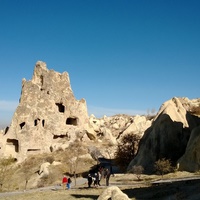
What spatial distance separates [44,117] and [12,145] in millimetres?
7227

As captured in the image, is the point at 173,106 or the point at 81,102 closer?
the point at 173,106

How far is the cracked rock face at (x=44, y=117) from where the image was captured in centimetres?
5438

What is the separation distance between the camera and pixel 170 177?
3095 cm

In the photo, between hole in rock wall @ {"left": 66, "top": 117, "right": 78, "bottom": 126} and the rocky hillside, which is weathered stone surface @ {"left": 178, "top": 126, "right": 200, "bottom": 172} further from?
hole in rock wall @ {"left": 66, "top": 117, "right": 78, "bottom": 126}

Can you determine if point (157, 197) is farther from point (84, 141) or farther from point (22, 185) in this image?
point (84, 141)

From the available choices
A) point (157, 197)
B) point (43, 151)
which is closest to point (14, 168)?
point (43, 151)

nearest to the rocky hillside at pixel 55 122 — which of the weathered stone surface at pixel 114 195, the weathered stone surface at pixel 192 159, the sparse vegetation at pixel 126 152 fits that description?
the sparse vegetation at pixel 126 152

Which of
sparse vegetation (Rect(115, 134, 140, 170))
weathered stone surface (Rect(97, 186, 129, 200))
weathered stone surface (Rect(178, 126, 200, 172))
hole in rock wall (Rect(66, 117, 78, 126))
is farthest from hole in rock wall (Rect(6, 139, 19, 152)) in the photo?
Result: weathered stone surface (Rect(97, 186, 129, 200))

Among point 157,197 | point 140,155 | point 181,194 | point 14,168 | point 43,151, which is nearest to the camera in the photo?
point 181,194

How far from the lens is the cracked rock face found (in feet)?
178

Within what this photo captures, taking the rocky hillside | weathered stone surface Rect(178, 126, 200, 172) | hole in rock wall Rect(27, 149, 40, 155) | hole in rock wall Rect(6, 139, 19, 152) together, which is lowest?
weathered stone surface Rect(178, 126, 200, 172)

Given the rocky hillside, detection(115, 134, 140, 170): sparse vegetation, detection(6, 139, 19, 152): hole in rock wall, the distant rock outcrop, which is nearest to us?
the distant rock outcrop

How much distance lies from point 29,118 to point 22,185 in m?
14.5

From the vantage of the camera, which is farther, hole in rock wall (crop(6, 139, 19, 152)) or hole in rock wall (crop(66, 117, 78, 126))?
hole in rock wall (crop(66, 117, 78, 126))
